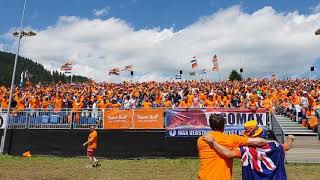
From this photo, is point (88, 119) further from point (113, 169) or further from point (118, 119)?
point (113, 169)

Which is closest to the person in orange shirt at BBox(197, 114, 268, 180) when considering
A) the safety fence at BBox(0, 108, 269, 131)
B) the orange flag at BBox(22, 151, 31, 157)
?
the safety fence at BBox(0, 108, 269, 131)

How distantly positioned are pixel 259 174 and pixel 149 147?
14297 millimetres

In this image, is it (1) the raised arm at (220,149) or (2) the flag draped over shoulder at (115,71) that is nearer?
(1) the raised arm at (220,149)

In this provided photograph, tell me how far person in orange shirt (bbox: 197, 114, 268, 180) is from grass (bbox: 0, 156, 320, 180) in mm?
9228

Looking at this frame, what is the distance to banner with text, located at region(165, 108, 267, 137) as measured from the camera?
18922mm

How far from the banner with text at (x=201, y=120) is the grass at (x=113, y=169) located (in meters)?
1.31

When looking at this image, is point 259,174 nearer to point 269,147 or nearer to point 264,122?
point 269,147

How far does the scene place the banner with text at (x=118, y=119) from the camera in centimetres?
2036

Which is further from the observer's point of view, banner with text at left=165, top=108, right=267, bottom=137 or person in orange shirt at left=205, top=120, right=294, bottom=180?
banner with text at left=165, top=108, right=267, bottom=137

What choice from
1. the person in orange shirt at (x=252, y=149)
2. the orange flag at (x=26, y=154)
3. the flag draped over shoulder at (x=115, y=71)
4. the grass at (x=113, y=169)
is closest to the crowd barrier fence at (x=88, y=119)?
the orange flag at (x=26, y=154)

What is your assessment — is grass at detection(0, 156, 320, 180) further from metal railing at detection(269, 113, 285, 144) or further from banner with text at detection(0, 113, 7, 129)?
banner with text at detection(0, 113, 7, 129)

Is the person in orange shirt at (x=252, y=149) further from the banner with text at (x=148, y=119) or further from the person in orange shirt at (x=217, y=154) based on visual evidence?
the banner with text at (x=148, y=119)

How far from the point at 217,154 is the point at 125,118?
1516 centimetres

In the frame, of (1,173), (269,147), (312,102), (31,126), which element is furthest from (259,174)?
(312,102)
